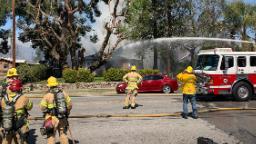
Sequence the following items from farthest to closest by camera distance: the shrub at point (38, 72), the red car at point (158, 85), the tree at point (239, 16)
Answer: the tree at point (239, 16)
the shrub at point (38, 72)
the red car at point (158, 85)

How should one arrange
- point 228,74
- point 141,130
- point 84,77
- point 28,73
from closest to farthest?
point 141,130
point 228,74
point 84,77
point 28,73

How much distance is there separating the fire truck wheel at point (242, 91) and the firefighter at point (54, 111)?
11.9 m

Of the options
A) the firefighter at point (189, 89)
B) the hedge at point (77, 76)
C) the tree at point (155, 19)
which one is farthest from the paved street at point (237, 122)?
the tree at point (155, 19)

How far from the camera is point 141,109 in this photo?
18109mm

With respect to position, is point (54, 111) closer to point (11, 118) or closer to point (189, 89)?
point (11, 118)

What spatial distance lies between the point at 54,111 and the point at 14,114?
85 cm

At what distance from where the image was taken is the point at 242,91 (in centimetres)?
2078

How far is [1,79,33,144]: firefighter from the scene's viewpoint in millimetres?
A: 9816

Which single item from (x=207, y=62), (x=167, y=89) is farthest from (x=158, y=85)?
(x=207, y=62)

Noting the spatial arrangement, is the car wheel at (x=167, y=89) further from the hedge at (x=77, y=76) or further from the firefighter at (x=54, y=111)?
the firefighter at (x=54, y=111)

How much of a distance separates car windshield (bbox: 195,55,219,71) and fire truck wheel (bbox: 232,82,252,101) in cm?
136

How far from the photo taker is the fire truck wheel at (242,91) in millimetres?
20625

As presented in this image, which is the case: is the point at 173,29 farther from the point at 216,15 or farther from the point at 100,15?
the point at 100,15

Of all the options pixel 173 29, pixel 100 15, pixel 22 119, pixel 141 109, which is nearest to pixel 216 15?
pixel 173 29
